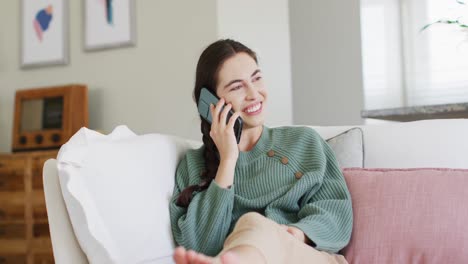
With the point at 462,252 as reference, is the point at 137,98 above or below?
above

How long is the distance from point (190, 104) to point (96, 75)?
0.63 metres

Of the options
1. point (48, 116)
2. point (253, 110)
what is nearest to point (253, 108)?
point (253, 110)

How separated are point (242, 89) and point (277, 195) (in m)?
0.33

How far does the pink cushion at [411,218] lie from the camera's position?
142 cm

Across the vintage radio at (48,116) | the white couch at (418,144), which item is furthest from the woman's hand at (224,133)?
the vintage radio at (48,116)

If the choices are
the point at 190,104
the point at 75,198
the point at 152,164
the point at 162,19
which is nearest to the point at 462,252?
the point at 152,164

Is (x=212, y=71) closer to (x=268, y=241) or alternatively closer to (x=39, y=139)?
(x=268, y=241)

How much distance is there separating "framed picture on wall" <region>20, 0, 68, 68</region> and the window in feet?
6.01

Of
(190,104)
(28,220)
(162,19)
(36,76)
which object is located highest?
(162,19)

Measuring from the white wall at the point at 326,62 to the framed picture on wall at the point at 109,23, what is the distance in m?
1.20

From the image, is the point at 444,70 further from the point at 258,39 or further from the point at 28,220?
the point at 28,220

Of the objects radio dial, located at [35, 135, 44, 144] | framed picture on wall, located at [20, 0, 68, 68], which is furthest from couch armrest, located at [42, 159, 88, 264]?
framed picture on wall, located at [20, 0, 68, 68]

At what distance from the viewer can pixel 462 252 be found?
140 cm

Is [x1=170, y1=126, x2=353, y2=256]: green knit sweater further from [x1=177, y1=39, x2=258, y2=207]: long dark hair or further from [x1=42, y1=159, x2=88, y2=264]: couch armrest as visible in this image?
[x1=42, y1=159, x2=88, y2=264]: couch armrest
